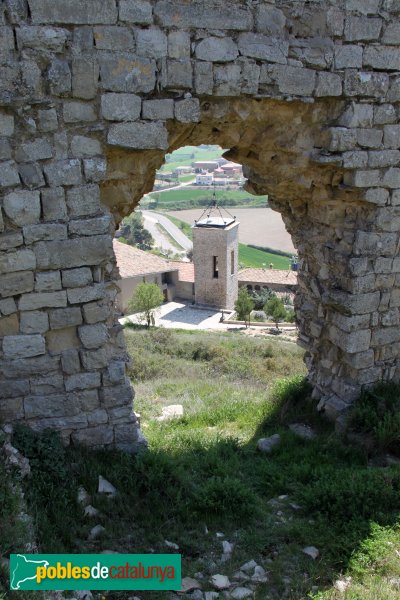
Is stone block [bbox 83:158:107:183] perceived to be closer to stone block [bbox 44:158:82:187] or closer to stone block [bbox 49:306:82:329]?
stone block [bbox 44:158:82:187]

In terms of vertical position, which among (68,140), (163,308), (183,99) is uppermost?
(183,99)

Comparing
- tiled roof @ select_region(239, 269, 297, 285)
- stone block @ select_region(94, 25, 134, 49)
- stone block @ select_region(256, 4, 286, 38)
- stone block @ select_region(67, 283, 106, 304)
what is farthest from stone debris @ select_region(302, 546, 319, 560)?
tiled roof @ select_region(239, 269, 297, 285)

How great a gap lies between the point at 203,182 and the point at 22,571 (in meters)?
105

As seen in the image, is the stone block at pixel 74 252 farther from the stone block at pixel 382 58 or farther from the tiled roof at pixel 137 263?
the tiled roof at pixel 137 263

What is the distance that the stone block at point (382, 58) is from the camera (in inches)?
183

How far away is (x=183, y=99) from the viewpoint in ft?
13.5

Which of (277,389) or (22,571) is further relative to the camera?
(277,389)

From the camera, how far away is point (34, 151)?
383 cm

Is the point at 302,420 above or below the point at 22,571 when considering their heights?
below

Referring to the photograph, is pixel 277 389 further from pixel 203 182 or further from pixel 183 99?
pixel 203 182

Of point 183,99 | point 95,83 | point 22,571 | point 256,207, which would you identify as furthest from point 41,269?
point 256,207

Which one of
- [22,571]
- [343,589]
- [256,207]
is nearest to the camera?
[22,571]

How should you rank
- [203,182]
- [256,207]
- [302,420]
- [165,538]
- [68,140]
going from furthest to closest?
1. [203,182]
2. [256,207]
3. [302,420]
4. [68,140]
5. [165,538]

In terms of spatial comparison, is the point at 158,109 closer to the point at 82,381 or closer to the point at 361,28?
the point at 361,28
